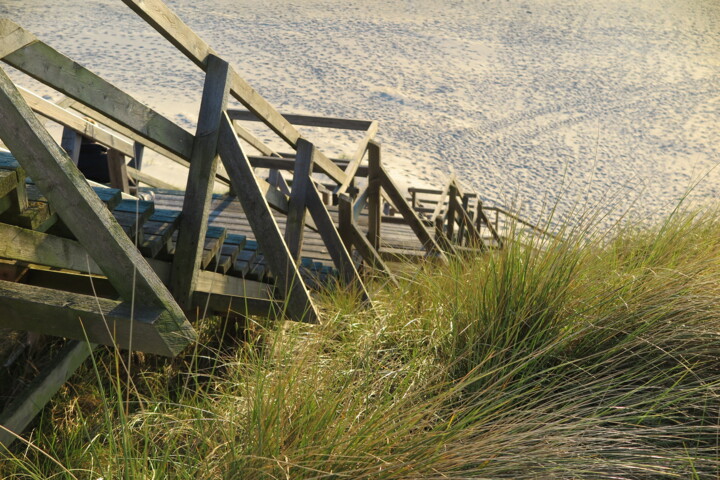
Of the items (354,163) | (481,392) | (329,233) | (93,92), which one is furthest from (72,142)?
(481,392)

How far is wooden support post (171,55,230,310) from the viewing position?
3.11 metres

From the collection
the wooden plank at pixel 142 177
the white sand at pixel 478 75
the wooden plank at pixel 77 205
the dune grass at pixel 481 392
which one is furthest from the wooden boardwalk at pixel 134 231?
the white sand at pixel 478 75

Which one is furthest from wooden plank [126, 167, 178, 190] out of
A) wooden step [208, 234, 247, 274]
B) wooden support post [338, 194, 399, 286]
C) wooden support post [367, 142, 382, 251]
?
wooden step [208, 234, 247, 274]

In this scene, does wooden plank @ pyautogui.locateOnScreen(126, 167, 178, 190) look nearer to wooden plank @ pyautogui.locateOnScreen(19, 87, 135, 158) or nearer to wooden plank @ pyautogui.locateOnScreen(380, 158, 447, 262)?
wooden plank @ pyautogui.locateOnScreen(19, 87, 135, 158)

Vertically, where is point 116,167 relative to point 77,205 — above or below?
below

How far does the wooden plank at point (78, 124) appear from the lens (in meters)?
4.42

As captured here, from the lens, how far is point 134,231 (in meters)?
3.02

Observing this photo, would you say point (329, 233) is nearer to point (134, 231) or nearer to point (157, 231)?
point (157, 231)

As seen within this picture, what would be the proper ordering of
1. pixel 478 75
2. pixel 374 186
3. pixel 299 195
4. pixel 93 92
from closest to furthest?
pixel 93 92 → pixel 299 195 → pixel 374 186 → pixel 478 75

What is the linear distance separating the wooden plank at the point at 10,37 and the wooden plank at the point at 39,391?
1438 mm

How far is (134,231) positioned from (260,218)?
0.61m

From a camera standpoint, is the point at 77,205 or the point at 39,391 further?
the point at 39,391

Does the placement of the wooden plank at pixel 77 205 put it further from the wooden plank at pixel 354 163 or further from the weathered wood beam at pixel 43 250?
the wooden plank at pixel 354 163

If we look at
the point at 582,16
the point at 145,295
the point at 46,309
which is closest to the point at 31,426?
the point at 46,309
